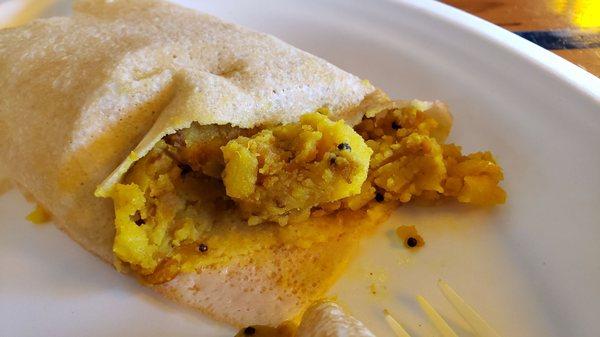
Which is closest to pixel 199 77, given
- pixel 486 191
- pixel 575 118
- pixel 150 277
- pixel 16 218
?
pixel 150 277

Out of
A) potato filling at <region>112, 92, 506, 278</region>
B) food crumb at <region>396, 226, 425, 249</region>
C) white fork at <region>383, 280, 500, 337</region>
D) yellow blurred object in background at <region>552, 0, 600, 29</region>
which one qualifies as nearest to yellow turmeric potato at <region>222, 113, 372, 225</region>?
potato filling at <region>112, 92, 506, 278</region>

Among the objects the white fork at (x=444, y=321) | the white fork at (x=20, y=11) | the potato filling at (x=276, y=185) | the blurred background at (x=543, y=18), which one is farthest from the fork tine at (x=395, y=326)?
the white fork at (x=20, y=11)

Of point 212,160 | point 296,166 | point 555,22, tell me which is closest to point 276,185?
point 296,166

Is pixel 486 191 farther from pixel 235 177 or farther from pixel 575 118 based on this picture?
pixel 235 177

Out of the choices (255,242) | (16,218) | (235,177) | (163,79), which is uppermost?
(163,79)

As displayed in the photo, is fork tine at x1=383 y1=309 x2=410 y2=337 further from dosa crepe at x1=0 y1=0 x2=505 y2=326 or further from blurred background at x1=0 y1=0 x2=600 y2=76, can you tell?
blurred background at x1=0 y1=0 x2=600 y2=76

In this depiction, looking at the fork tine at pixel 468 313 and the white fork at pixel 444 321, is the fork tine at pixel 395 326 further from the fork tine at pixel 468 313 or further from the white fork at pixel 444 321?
the fork tine at pixel 468 313

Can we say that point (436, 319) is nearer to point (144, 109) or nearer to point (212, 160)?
point (212, 160)
